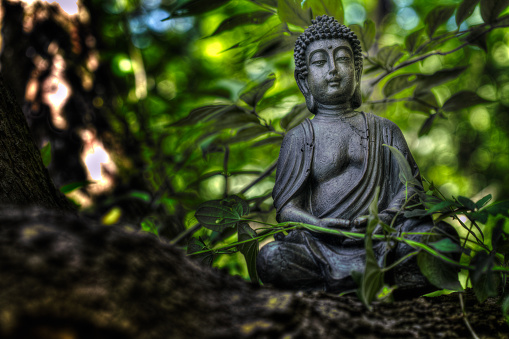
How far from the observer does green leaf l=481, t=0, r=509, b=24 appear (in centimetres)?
243

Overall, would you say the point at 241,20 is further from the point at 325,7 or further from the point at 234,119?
the point at 234,119

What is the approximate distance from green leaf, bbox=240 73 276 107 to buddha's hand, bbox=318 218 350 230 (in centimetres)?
88

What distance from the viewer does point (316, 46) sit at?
228 cm

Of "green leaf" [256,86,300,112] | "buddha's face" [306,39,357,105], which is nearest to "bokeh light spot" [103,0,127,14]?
"green leaf" [256,86,300,112]

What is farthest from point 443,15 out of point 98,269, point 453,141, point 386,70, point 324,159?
point 453,141

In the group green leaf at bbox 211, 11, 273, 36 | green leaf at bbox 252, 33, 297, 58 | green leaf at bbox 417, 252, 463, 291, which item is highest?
green leaf at bbox 211, 11, 273, 36

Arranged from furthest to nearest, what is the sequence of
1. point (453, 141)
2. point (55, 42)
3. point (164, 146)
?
A: point (453, 141), point (164, 146), point (55, 42)

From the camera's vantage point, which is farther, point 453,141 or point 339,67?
point 453,141

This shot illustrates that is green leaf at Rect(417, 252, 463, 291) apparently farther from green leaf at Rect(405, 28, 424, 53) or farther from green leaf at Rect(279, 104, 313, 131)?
green leaf at Rect(405, 28, 424, 53)

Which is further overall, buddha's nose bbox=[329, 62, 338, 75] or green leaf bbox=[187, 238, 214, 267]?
buddha's nose bbox=[329, 62, 338, 75]

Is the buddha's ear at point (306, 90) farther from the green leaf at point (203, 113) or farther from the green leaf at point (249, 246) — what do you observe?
the green leaf at point (249, 246)

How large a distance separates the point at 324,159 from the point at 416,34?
1.08 meters

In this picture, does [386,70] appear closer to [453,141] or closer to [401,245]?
[401,245]

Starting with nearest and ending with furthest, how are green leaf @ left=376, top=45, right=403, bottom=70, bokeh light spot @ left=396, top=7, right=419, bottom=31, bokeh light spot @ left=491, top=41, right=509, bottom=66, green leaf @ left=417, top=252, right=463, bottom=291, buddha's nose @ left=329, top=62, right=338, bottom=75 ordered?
1. green leaf @ left=417, top=252, right=463, bottom=291
2. buddha's nose @ left=329, top=62, right=338, bottom=75
3. green leaf @ left=376, top=45, right=403, bottom=70
4. bokeh light spot @ left=396, top=7, right=419, bottom=31
5. bokeh light spot @ left=491, top=41, right=509, bottom=66
